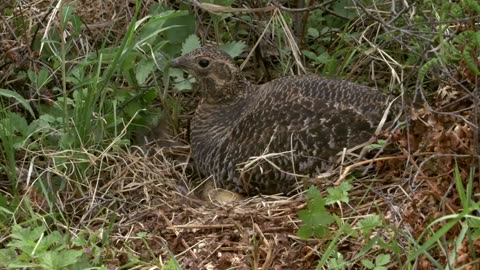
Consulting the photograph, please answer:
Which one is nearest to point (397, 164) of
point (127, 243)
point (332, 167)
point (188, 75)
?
point (332, 167)

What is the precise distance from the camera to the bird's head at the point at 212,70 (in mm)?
4984

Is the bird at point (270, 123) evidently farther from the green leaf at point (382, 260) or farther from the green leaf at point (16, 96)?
the green leaf at point (382, 260)

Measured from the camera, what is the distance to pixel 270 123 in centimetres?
468

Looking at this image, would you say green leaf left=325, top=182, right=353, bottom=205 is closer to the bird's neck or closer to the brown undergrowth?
the brown undergrowth

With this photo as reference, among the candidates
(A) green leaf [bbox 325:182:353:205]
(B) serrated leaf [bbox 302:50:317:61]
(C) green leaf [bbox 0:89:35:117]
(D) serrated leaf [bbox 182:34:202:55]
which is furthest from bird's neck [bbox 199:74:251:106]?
(A) green leaf [bbox 325:182:353:205]

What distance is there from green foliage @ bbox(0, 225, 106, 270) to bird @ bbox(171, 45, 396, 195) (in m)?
0.90

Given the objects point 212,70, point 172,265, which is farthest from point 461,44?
point 212,70

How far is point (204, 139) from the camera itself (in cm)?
493

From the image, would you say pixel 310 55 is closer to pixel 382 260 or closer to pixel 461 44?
pixel 461 44

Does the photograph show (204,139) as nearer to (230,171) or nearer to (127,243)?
(230,171)

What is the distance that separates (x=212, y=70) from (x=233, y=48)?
0.84 feet

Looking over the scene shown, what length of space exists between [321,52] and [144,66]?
0.98m

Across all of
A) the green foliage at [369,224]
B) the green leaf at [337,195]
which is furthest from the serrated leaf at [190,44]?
the green foliage at [369,224]

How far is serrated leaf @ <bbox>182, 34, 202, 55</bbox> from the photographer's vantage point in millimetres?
5090
